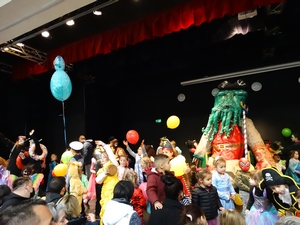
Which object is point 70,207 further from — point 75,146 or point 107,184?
point 75,146

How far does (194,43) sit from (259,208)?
352 centimetres

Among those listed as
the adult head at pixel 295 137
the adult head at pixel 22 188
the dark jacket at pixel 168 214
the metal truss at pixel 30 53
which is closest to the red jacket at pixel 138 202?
the dark jacket at pixel 168 214

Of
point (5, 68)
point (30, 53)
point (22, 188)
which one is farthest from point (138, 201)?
point (5, 68)

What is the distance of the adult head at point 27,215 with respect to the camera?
3.74 feet

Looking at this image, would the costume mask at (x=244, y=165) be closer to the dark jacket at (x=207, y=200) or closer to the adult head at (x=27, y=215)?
the dark jacket at (x=207, y=200)

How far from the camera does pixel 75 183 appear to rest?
11.7 ft

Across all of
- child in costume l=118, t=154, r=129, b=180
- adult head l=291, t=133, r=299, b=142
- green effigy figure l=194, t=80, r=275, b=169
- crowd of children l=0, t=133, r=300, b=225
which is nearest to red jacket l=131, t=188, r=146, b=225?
crowd of children l=0, t=133, r=300, b=225

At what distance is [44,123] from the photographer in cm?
805

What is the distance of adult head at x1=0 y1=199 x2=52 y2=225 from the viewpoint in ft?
3.74

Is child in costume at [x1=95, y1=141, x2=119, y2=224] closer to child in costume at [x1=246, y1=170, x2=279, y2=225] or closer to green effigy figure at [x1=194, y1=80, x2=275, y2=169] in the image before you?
child in costume at [x1=246, y1=170, x2=279, y2=225]

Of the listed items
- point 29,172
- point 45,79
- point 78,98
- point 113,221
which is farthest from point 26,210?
point 45,79

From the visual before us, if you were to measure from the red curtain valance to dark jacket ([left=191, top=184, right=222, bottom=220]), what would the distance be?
2.66 metres

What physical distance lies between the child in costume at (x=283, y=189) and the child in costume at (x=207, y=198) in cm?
59

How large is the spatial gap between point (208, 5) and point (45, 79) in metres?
5.25
